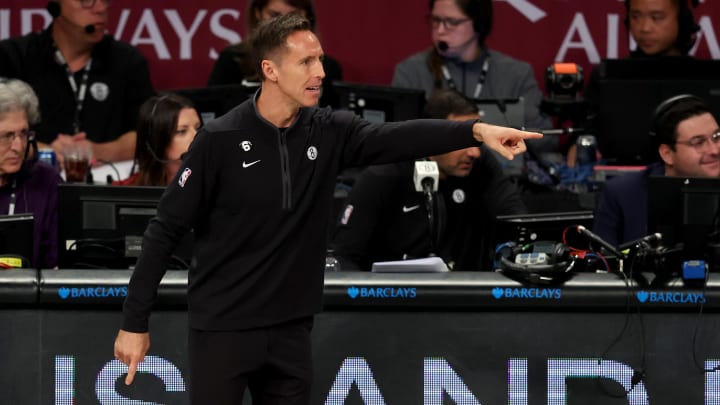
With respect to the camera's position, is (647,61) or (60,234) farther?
(647,61)

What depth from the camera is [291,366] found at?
174 inches

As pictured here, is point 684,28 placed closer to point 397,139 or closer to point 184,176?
point 397,139

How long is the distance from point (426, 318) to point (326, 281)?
0.40 m

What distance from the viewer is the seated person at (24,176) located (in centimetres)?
622

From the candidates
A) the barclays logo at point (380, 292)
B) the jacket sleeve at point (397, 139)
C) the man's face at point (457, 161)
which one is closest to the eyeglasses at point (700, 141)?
the man's face at point (457, 161)

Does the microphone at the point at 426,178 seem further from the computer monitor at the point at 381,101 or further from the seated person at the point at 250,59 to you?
the seated person at the point at 250,59

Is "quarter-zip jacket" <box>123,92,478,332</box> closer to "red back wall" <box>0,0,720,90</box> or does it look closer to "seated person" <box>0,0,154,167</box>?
"seated person" <box>0,0,154,167</box>

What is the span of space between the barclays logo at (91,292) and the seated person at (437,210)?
1309 mm

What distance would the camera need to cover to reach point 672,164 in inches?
255

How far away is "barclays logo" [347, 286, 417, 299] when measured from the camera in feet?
17.2

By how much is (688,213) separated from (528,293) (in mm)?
759

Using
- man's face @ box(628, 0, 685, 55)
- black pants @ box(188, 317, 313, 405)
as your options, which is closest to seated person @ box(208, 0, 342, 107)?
man's face @ box(628, 0, 685, 55)

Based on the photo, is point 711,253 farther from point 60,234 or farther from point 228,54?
point 228,54

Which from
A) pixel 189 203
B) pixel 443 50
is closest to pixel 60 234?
pixel 189 203
